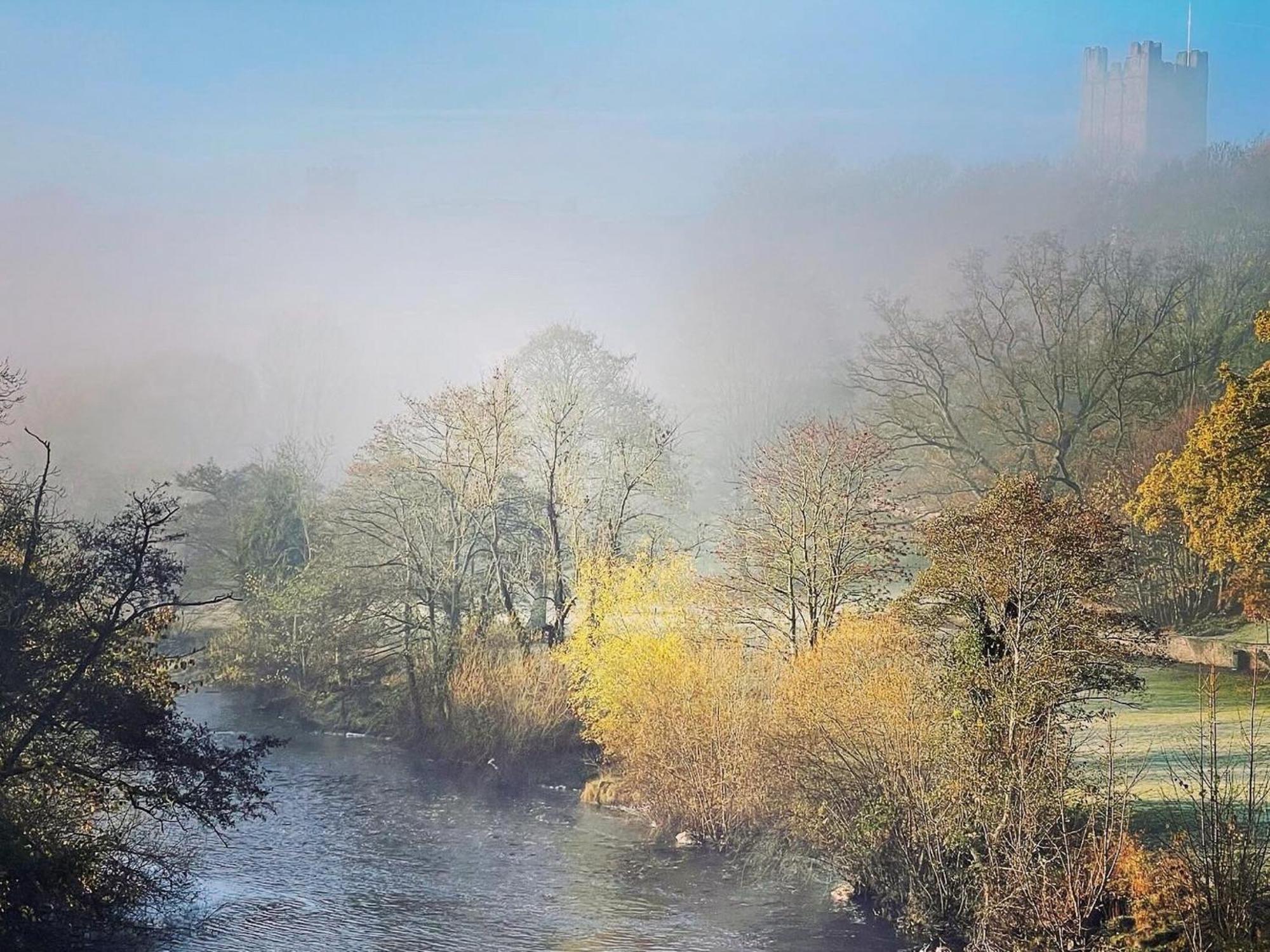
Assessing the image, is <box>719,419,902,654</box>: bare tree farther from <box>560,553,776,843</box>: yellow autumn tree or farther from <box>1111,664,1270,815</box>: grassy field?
<box>1111,664,1270,815</box>: grassy field

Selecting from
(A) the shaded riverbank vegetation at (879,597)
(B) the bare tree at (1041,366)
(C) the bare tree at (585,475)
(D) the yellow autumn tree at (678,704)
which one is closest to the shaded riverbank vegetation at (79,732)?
(D) the yellow autumn tree at (678,704)

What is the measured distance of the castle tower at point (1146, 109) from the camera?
60.3m

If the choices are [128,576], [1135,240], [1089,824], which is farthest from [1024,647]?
[1135,240]

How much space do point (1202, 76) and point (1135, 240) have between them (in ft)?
77.6

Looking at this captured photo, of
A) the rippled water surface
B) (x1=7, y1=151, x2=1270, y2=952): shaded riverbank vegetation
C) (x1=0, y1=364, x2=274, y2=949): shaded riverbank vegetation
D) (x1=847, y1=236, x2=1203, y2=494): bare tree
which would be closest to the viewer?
(x1=0, y1=364, x2=274, y2=949): shaded riverbank vegetation

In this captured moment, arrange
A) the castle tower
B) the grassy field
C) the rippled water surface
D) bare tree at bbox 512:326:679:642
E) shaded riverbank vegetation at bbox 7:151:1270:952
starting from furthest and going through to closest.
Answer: the castle tower
bare tree at bbox 512:326:679:642
the grassy field
the rippled water surface
shaded riverbank vegetation at bbox 7:151:1270:952

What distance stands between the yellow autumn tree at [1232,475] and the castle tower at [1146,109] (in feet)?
132

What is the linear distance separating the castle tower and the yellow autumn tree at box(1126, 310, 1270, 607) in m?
40.2

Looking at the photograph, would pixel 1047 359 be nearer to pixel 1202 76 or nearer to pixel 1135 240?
pixel 1135 240

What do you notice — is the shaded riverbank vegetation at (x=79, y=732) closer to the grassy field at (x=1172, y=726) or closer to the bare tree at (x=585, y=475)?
the grassy field at (x=1172, y=726)

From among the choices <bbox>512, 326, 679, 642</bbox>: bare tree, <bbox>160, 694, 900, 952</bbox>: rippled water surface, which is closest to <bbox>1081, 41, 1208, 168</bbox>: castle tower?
<bbox>512, 326, 679, 642</bbox>: bare tree

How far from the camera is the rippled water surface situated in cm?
1686

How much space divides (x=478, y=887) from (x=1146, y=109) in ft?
186

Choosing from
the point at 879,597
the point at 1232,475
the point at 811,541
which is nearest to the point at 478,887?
the point at 879,597
